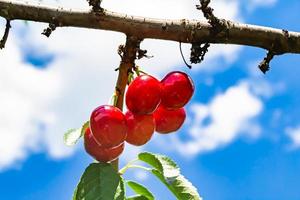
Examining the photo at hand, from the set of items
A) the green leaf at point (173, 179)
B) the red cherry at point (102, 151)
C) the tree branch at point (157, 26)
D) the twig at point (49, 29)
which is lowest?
the green leaf at point (173, 179)

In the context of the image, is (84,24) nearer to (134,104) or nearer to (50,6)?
(50,6)

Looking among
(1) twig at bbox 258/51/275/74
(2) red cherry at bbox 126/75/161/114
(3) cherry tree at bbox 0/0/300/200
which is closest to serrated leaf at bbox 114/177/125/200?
(3) cherry tree at bbox 0/0/300/200

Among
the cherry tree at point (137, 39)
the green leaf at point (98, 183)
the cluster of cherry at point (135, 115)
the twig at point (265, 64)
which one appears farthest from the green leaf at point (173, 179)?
the twig at point (265, 64)

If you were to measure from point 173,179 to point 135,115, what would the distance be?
0.93 ft

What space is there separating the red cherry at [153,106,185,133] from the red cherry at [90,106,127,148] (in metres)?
0.24

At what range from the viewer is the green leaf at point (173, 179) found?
93.9 inches

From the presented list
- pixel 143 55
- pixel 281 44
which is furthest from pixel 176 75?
pixel 281 44

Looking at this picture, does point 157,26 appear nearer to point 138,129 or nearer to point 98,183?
point 138,129

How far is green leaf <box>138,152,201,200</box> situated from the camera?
2.38 m

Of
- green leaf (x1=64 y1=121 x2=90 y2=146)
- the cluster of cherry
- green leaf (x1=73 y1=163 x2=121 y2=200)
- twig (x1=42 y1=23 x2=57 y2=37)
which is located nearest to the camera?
twig (x1=42 y1=23 x2=57 y2=37)

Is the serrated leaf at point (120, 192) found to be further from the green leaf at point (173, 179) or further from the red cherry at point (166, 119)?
the red cherry at point (166, 119)

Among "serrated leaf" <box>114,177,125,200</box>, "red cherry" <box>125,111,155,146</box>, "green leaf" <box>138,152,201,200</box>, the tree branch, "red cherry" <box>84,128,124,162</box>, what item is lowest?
"serrated leaf" <box>114,177,125,200</box>

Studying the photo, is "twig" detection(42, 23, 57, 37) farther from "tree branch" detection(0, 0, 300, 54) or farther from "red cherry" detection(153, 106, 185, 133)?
"red cherry" detection(153, 106, 185, 133)

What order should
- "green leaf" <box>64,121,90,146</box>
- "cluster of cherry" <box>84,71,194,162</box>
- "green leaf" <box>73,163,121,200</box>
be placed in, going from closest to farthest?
"green leaf" <box>73,163,121,200</box> < "cluster of cherry" <box>84,71,194,162</box> < "green leaf" <box>64,121,90,146</box>
